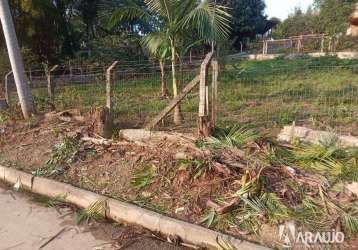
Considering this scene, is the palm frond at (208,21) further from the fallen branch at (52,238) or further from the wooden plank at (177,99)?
the fallen branch at (52,238)

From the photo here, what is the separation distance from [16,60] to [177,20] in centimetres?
323

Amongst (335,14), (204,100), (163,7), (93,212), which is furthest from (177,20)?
(335,14)

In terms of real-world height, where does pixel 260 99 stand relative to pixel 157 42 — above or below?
below

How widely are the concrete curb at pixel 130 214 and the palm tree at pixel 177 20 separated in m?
2.60

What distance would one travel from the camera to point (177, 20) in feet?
22.1

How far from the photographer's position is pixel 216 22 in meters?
6.33

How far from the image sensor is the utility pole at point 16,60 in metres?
6.89

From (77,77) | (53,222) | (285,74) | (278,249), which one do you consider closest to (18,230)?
(53,222)

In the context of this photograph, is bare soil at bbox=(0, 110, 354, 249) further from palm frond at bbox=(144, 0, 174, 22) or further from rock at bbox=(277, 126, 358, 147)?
palm frond at bbox=(144, 0, 174, 22)

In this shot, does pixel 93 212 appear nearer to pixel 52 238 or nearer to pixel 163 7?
pixel 52 238

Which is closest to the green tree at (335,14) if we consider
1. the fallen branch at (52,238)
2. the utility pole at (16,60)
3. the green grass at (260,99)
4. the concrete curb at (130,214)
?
the green grass at (260,99)

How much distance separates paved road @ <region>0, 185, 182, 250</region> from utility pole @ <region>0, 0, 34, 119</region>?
11.1 ft

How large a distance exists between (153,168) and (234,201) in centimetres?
124

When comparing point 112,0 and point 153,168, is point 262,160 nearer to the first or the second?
point 153,168
